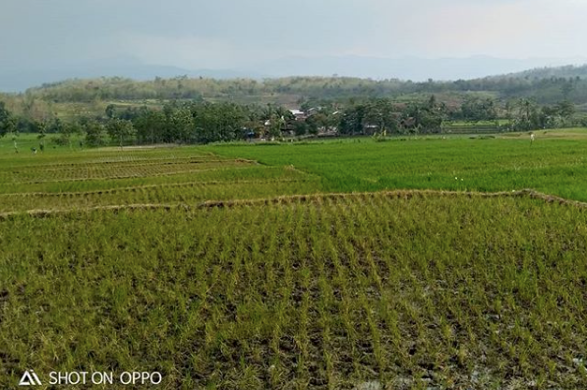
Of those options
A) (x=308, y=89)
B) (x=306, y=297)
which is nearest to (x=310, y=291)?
(x=306, y=297)

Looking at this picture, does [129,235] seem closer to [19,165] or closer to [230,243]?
[230,243]

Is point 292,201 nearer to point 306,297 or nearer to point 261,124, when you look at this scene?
point 306,297

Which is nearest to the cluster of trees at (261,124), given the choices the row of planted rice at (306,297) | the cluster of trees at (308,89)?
the cluster of trees at (308,89)

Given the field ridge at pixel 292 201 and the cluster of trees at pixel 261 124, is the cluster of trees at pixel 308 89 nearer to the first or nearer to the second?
the cluster of trees at pixel 261 124

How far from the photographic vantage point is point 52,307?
17.6 ft

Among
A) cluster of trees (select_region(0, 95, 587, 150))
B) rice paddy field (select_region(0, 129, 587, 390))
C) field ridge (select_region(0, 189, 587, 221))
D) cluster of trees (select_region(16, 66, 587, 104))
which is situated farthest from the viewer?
cluster of trees (select_region(16, 66, 587, 104))

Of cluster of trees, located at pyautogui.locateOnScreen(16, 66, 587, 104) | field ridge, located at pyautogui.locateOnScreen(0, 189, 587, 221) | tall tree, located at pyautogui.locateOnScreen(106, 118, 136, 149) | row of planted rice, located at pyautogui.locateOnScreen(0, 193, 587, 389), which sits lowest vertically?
row of planted rice, located at pyautogui.locateOnScreen(0, 193, 587, 389)

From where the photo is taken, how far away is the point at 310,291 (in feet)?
18.9

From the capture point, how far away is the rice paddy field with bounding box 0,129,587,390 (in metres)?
4.18

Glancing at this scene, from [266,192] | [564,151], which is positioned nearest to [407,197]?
[266,192]

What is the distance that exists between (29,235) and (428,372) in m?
6.96

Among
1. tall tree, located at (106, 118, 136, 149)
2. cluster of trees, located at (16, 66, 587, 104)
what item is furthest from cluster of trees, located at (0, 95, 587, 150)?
cluster of trees, located at (16, 66, 587, 104)

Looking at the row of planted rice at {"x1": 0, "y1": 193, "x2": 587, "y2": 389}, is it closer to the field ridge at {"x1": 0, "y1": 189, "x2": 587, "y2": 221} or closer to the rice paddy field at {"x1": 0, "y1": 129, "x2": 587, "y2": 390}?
the rice paddy field at {"x1": 0, "y1": 129, "x2": 587, "y2": 390}

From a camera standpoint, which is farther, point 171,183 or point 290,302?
point 171,183
